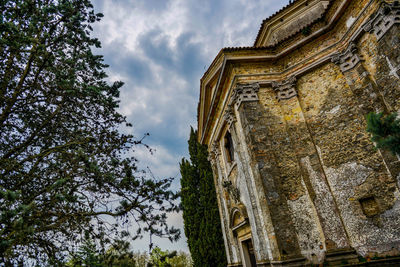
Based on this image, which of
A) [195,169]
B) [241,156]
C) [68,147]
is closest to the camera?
[68,147]

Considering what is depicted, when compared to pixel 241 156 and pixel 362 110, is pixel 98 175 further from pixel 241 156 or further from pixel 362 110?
pixel 362 110

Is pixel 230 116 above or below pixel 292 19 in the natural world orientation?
below

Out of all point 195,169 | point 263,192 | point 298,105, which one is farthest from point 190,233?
point 298,105

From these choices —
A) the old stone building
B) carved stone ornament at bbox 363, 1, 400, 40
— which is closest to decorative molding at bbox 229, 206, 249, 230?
the old stone building

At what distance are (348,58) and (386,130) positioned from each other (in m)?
4.38

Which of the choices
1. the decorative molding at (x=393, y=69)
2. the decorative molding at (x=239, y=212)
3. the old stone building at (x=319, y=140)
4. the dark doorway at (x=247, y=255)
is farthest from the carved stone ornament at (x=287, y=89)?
the dark doorway at (x=247, y=255)

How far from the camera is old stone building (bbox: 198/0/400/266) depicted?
20.1 ft

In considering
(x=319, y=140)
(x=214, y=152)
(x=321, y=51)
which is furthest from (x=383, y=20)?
(x=214, y=152)

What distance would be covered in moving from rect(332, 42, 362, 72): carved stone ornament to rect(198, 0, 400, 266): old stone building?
29mm

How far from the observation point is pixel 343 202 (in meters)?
6.71

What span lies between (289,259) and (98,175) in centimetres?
526

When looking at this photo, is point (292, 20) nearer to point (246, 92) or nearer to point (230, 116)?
point (246, 92)

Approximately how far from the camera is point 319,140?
7.58 metres

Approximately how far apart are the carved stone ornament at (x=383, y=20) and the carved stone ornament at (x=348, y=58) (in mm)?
675
